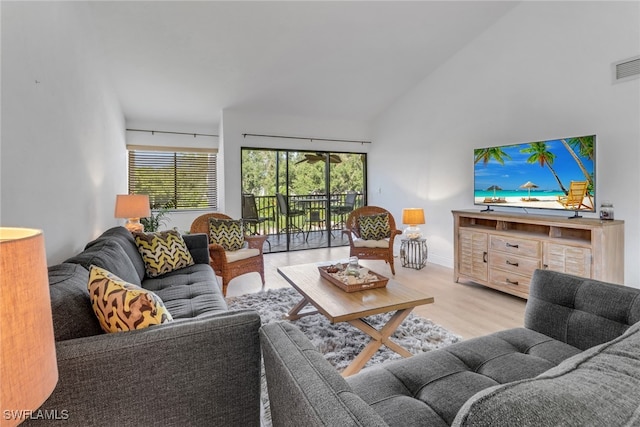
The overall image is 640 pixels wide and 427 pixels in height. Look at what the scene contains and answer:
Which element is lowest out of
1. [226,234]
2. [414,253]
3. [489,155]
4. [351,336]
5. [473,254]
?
[351,336]

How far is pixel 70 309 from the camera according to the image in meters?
1.12

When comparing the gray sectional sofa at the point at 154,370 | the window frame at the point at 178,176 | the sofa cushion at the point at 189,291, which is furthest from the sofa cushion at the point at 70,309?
the window frame at the point at 178,176

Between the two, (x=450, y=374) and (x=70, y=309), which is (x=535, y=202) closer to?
(x=450, y=374)

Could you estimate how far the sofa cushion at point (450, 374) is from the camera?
106 cm

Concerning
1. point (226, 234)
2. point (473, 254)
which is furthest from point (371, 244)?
point (226, 234)

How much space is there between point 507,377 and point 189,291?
1.92 meters

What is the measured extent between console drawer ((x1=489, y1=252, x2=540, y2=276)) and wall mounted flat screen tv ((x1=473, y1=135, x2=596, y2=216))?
62cm

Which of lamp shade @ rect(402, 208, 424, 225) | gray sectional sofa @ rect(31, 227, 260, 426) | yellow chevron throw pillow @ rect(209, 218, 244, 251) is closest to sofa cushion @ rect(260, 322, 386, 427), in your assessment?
gray sectional sofa @ rect(31, 227, 260, 426)

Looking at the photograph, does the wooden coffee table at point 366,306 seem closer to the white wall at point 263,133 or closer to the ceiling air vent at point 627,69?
the ceiling air vent at point 627,69

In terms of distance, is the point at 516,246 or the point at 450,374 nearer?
the point at 450,374

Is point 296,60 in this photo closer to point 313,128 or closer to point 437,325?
point 313,128

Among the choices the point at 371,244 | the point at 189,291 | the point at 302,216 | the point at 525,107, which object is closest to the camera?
the point at 189,291

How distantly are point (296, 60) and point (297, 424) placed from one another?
166 inches

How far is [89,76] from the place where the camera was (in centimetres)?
288
